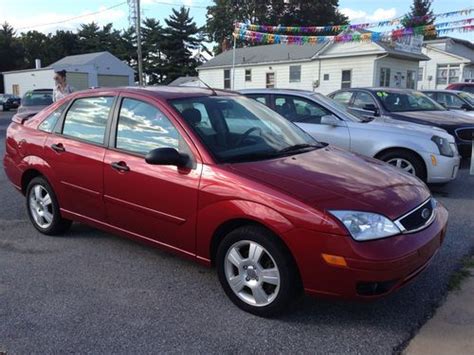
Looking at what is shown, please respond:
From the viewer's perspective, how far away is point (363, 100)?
9.84 metres

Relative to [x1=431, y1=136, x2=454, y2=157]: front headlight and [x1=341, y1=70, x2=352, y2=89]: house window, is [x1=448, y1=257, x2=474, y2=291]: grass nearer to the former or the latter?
[x1=431, y1=136, x2=454, y2=157]: front headlight

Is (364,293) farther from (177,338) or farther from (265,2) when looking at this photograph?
(265,2)

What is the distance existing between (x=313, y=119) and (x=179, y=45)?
188ft

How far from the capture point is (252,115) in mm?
4406

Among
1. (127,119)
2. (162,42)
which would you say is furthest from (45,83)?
(127,119)

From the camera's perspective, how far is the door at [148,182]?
142 inches

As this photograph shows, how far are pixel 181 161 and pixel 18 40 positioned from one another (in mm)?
72532

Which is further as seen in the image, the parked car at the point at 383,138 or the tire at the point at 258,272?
the parked car at the point at 383,138

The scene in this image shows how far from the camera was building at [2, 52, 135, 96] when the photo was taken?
154 feet

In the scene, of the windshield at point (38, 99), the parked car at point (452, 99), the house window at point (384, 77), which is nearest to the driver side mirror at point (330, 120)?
the parked car at point (452, 99)

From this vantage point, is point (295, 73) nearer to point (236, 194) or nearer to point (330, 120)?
point (330, 120)

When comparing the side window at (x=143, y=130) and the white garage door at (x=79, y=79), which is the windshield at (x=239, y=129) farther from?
the white garage door at (x=79, y=79)

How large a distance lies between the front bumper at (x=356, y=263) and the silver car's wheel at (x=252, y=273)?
0.78 ft

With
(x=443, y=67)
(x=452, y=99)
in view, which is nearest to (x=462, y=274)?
(x=452, y=99)
